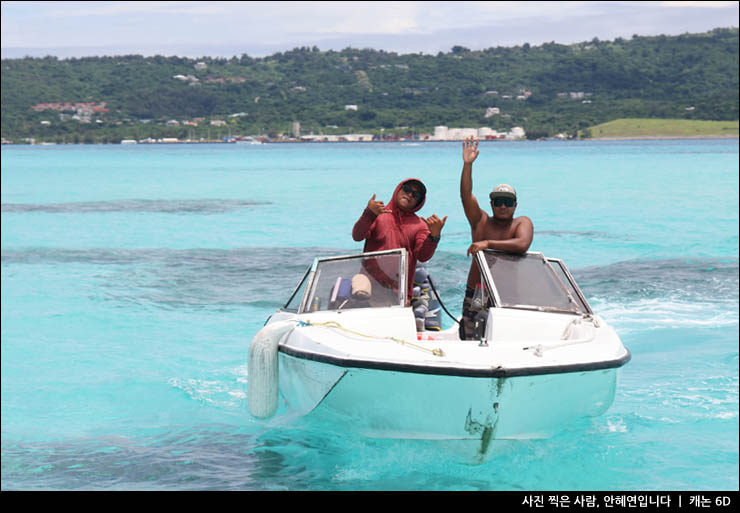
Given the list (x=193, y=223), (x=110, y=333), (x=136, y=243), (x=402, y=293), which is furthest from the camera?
(x=193, y=223)

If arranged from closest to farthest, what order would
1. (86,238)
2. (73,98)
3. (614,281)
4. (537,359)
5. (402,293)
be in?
(537,359)
(402,293)
(614,281)
(86,238)
(73,98)

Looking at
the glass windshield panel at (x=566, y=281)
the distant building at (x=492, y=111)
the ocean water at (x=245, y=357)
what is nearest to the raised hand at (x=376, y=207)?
the glass windshield panel at (x=566, y=281)

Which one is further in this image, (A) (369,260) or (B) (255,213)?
(B) (255,213)

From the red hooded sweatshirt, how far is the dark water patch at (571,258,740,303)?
835cm

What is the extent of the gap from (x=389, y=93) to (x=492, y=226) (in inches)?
6949

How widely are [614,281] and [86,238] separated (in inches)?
671

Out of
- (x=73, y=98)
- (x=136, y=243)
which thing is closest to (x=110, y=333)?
(x=136, y=243)

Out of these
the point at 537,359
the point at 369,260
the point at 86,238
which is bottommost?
the point at 86,238

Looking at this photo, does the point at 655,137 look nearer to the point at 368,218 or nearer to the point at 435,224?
the point at 368,218

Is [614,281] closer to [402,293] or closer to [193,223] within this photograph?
[402,293]

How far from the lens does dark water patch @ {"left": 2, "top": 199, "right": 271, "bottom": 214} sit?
3797cm

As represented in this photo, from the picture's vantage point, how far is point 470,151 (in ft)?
27.1

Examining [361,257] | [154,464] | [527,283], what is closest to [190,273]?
[154,464]
